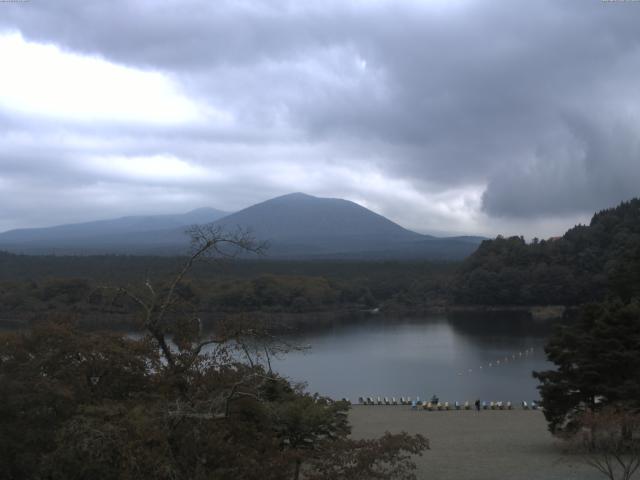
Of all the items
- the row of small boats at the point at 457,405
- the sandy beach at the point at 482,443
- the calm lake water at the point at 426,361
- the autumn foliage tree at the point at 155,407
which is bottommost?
the calm lake water at the point at 426,361

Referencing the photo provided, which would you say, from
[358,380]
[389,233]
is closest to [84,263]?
[358,380]

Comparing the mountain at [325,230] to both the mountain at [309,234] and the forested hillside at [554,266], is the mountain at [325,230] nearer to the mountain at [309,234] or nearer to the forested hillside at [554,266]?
the mountain at [309,234]

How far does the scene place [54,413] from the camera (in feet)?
18.9

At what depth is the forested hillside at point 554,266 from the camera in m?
42.8

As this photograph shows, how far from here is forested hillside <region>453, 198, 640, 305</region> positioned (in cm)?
4275

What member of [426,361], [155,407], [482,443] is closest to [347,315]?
[426,361]

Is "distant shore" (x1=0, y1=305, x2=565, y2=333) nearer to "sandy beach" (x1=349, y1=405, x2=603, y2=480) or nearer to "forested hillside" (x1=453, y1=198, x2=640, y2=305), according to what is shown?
"forested hillside" (x1=453, y1=198, x2=640, y2=305)

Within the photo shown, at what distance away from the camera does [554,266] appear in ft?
147

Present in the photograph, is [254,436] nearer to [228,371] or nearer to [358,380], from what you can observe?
[228,371]

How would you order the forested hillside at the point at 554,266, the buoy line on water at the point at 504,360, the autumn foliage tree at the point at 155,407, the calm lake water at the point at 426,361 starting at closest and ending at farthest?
the autumn foliage tree at the point at 155,407 → the calm lake water at the point at 426,361 → the buoy line on water at the point at 504,360 → the forested hillside at the point at 554,266

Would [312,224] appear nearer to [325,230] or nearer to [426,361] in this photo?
[325,230]

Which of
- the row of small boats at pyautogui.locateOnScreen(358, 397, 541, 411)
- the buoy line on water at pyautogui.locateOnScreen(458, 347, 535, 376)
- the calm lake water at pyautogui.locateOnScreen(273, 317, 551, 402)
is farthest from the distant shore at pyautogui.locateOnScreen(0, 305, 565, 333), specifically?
the row of small boats at pyautogui.locateOnScreen(358, 397, 541, 411)

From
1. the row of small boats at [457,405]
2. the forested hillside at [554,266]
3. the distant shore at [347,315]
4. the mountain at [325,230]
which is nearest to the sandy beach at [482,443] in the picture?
the row of small boats at [457,405]

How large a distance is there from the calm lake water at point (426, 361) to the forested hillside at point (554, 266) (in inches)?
294
